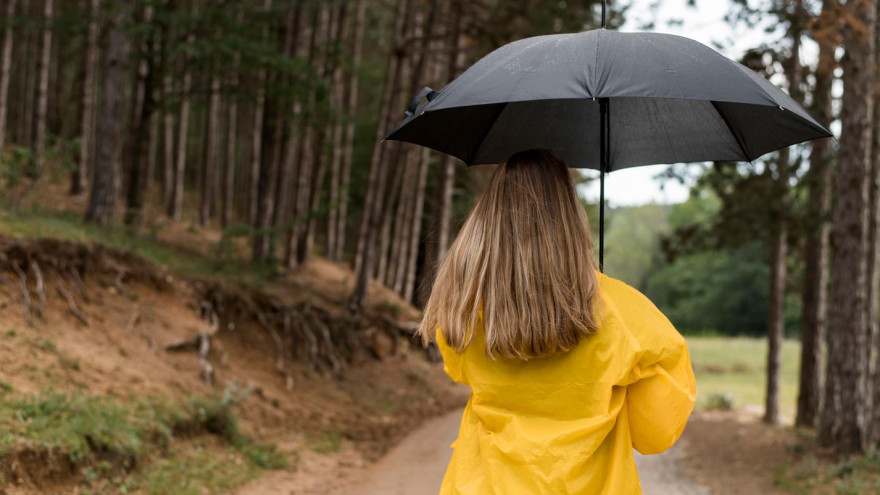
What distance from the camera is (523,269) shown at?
2473 millimetres

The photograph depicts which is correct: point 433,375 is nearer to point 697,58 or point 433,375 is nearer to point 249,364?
point 249,364

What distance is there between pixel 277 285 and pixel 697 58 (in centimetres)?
1488

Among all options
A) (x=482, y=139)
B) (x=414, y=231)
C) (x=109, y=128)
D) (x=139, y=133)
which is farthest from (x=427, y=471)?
(x=414, y=231)

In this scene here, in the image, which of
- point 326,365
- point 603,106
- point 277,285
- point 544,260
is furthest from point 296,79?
point 544,260

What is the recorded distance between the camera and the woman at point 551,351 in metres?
2.43

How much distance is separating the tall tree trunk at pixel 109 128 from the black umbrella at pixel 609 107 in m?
11.6

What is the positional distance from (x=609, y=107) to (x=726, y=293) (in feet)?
267

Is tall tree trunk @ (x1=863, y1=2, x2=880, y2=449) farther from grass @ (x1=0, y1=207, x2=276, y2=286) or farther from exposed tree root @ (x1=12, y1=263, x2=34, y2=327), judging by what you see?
grass @ (x1=0, y1=207, x2=276, y2=286)

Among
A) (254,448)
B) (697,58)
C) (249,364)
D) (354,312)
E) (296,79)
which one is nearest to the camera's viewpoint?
(697,58)

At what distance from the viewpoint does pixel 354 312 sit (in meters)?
17.8

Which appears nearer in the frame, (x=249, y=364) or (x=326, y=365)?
(x=249, y=364)

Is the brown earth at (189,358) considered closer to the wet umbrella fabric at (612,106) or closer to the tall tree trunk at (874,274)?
the wet umbrella fabric at (612,106)

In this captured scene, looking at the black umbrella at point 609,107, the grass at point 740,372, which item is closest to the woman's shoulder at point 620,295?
the black umbrella at point 609,107

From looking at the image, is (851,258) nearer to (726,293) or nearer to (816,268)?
(816,268)
